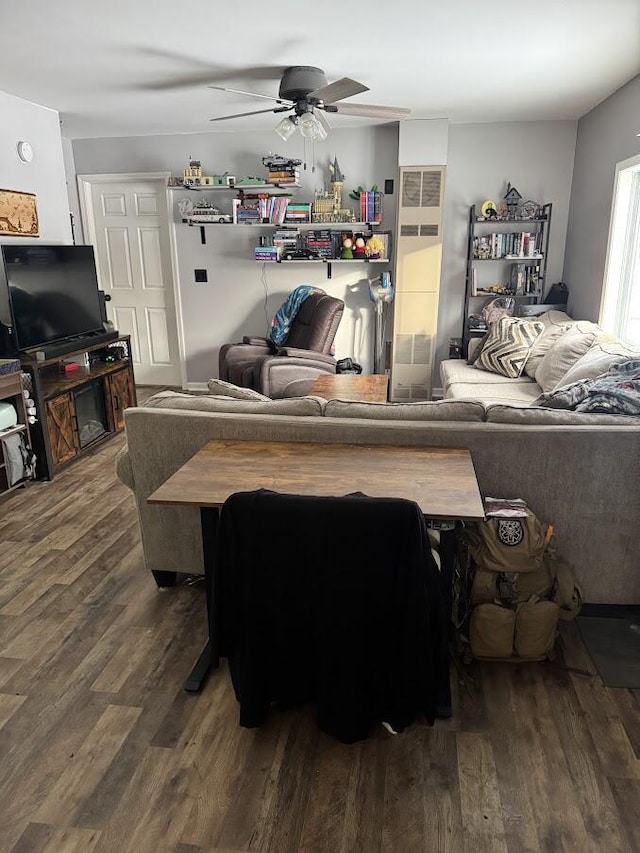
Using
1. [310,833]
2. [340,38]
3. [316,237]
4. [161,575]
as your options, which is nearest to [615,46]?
[340,38]

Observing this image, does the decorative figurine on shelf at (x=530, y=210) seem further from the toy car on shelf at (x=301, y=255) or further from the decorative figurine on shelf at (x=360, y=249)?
the toy car on shelf at (x=301, y=255)

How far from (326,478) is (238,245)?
4.42 metres

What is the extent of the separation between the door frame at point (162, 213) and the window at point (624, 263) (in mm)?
3905

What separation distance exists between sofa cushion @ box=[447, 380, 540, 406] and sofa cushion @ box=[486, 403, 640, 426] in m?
1.64

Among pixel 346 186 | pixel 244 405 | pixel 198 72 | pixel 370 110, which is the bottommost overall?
pixel 244 405

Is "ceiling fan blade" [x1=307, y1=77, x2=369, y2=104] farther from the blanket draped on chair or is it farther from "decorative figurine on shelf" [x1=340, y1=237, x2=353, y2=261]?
the blanket draped on chair

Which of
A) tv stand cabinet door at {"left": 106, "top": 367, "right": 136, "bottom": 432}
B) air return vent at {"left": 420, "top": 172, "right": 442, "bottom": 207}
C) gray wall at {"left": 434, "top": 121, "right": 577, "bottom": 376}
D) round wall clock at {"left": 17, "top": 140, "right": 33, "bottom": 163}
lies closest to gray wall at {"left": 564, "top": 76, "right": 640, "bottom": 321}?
gray wall at {"left": 434, "top": 121, "right": 577, "bottom": 376}

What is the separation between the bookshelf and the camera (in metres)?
5.23

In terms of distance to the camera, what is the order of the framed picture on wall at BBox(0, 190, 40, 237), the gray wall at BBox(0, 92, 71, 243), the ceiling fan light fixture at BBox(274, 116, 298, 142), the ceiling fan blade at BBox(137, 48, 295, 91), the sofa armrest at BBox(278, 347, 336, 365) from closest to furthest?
1. the ceiling fan blade at BBox(137, 48, 295, 91)
2. the ceiling fan light fixture at BBox(274, 116, 298, 142)
3. the framed picture on wall at BBox(0, 190, 40, 237)
4. the gray wall at BBox(0, 92, 71, 243)
5. the sofa armrest at BBox(278, 347, 336, 365)

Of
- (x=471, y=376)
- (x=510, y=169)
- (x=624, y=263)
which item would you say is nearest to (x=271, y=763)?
(x=471, y=376)

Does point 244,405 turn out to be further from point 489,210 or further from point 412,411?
point 489,210

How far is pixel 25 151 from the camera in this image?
416 centimetres

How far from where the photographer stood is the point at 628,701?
Answer: 1.94 metres

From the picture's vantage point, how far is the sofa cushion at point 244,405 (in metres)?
2.33
